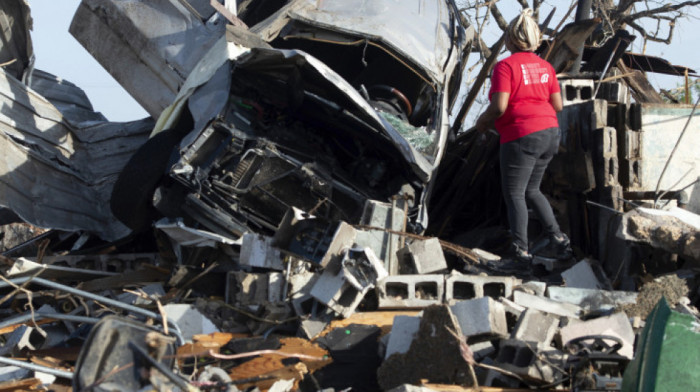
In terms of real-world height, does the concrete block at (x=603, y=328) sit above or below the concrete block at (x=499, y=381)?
above

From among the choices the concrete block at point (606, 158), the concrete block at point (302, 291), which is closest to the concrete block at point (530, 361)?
the concrete block at point (302, 291)

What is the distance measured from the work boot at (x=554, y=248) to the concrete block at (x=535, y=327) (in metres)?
1.32

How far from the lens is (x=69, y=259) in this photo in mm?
6359

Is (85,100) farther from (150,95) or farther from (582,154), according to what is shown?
(582,154)

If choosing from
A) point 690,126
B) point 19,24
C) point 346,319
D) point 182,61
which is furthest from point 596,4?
point 346,319

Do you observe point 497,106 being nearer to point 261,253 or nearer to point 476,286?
point 476,286

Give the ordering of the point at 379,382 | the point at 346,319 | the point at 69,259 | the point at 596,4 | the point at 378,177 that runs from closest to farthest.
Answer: the point at 379,382, the point at 346,319, the point at 378,177, the point at 69,259, the point at 596,4

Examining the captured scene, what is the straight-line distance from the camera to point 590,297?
4598mm

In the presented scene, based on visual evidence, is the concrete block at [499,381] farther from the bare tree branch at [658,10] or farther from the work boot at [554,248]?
the bare tree branch at [658,10]

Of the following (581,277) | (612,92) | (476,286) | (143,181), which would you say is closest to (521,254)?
(581,277)

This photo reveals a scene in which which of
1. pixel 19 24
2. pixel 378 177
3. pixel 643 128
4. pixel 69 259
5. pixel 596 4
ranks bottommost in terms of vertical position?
Result: pixel 69 259

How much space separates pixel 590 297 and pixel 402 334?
150 centimetres

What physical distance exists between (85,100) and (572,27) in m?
5.58

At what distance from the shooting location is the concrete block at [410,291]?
183 inches
